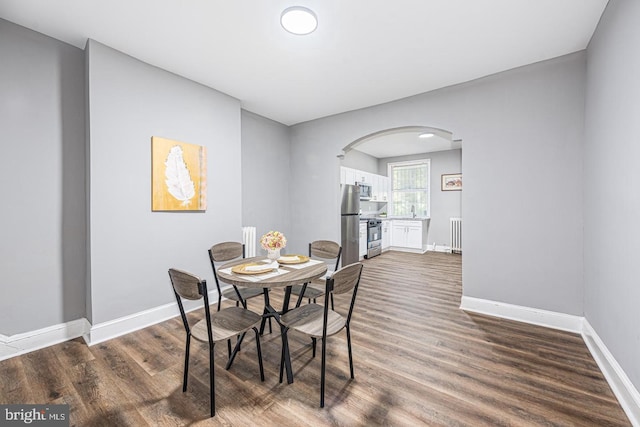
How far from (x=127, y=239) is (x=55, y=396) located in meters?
1.32

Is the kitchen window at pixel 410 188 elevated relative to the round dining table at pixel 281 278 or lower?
elevated

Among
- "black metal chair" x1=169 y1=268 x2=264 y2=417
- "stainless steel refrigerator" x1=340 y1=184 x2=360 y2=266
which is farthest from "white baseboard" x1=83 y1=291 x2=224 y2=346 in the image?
"stainless steel refrigerator" x1=340 y1=184 x2=360 y2=266

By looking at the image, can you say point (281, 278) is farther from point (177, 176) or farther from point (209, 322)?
point (177, 176)

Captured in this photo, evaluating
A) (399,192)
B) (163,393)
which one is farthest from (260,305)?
(399,192)

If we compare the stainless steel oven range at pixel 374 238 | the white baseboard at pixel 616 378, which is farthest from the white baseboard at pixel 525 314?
the stainless steel oven range at pixel 374 238

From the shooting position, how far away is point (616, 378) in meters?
1.73

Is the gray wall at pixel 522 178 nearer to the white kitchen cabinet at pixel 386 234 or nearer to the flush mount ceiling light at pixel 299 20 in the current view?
the flush mount ceiling light at pixel 299 20

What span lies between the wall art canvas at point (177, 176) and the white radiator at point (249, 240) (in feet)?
2.56

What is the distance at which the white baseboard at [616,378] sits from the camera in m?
1.50

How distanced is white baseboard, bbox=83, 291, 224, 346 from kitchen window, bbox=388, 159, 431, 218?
21.1 ft

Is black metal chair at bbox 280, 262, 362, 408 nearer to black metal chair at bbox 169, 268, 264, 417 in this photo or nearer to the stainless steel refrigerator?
black metal chair at bbox 169, 268, 264, 417

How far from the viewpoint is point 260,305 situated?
328 cm

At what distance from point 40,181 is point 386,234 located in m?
6.66

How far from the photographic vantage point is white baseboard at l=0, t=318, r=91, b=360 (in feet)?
7.09
